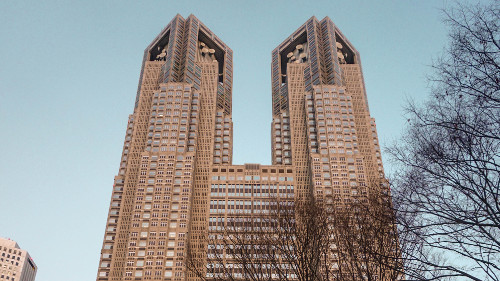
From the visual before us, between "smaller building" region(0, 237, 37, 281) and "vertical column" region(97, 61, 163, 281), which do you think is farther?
"smaller building" region(0, 237, 37, 281)

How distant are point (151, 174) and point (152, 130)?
1543 cm

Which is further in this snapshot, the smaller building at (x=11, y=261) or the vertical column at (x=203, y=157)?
the smaller building at (x=11, y=261)

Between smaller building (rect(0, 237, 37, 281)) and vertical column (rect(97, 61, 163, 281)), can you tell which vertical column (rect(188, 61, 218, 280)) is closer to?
vertical column (rect(97, 61, 163, 281))

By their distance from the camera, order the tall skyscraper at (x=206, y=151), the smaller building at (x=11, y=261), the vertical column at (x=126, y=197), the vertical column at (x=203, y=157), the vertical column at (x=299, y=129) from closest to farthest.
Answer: the vertical column at (x=126, y=197) < the tall skyscraper at (x=206, y=151) < the vertical column at (x=203, y=157) < the vertical column at (x=299, y=129) < the smaller building at (x=11, y=261)

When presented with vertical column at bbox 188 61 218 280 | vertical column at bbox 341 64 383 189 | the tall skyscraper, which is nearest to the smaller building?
the tall skyscraper

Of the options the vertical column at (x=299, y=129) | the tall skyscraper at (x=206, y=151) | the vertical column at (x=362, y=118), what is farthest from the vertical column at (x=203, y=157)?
the vertical column at (x=362, y=118)

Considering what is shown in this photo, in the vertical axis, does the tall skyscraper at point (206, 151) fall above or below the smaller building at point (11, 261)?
above

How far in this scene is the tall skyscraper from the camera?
340 feet

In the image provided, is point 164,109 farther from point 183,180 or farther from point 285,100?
point 285,100

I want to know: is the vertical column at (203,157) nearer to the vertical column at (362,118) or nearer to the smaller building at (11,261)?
the vertical column at (362,118)

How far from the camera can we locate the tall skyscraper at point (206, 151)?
10350 centimetres

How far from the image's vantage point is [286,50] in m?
161

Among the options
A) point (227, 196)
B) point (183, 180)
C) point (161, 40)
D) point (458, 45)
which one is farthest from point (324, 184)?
point (458, 45)

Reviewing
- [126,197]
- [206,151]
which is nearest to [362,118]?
[206,151]
